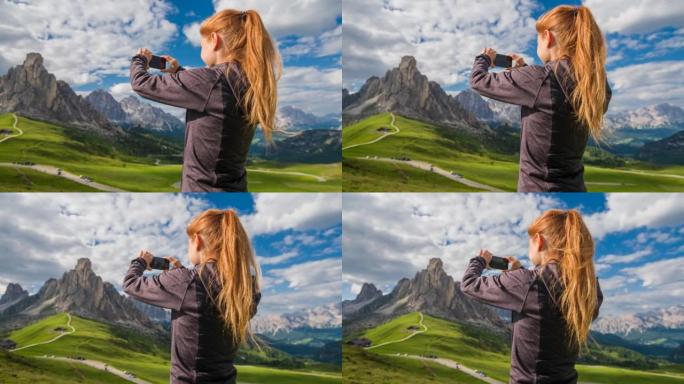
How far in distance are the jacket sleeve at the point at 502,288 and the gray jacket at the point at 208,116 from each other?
1.24 metres

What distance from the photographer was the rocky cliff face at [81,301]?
5762 mm

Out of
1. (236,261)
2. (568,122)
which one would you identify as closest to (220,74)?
(236,261)

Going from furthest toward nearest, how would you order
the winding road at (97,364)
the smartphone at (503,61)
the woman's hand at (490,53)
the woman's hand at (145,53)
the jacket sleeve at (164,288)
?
the winding road at (97,364) → the smartphone at (503,61) → the woman's hand at (490,53) → the woman's hand at (145,53) → the jacket sleeve at (164,288)

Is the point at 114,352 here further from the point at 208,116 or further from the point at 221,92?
the point at 221,92

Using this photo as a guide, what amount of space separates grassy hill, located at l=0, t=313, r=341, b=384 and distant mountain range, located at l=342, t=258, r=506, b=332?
0.55 metres

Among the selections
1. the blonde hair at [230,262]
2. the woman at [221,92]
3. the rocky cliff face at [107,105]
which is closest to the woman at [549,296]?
the blonde hair at [230,262]

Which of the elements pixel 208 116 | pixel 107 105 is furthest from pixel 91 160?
pixel 208 116

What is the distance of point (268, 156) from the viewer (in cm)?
556

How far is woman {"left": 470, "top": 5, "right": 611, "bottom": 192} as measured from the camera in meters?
3.29

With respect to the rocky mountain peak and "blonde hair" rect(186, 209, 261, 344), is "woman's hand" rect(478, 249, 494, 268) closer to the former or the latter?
"blonde hair" rect(186, 209, 261, 344)

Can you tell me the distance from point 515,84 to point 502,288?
95 centimetres

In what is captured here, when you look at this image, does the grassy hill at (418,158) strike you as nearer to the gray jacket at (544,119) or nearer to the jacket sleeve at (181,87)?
the gray jacket at (544,119)

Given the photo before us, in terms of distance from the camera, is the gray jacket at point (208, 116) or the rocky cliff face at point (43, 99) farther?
the rocky cliff face at point (43, 99)

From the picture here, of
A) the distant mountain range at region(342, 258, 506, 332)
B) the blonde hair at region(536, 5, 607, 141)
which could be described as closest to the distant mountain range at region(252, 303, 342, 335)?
the distant mountain range at region(342, 258, 506, 332)
